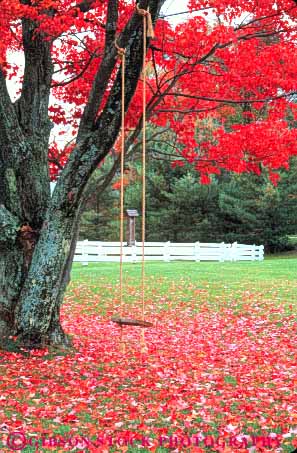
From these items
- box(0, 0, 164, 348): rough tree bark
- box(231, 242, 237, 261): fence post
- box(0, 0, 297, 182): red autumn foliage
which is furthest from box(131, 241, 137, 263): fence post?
box(0, 0, 164, 348): rough tree bark

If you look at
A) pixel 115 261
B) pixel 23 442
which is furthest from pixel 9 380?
pixel 115 261

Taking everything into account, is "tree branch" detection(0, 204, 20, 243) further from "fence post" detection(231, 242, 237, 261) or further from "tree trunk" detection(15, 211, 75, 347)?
"fence post" detection(231, 242, 237, 261)

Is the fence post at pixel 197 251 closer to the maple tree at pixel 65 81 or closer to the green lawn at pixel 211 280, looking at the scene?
the green lawn at pixel 211 280

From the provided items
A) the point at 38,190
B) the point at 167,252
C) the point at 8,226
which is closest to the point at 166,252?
the point at 167,252

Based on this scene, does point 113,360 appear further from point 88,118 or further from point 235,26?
point 235,26

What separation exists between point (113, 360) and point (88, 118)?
2828mm

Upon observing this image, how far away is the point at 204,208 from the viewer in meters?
33.7

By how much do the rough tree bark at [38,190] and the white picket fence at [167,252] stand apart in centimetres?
1583

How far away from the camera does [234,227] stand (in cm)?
3353

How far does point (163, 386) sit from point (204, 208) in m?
27.8

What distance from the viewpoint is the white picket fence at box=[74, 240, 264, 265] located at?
79.5 ft

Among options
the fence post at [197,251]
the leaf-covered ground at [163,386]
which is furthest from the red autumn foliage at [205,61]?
the fence post at [197,251]

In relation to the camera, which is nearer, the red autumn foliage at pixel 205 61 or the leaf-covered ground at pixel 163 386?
the leaf-covered ground at pixel 163 386

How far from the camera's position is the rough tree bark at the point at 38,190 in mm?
6980
